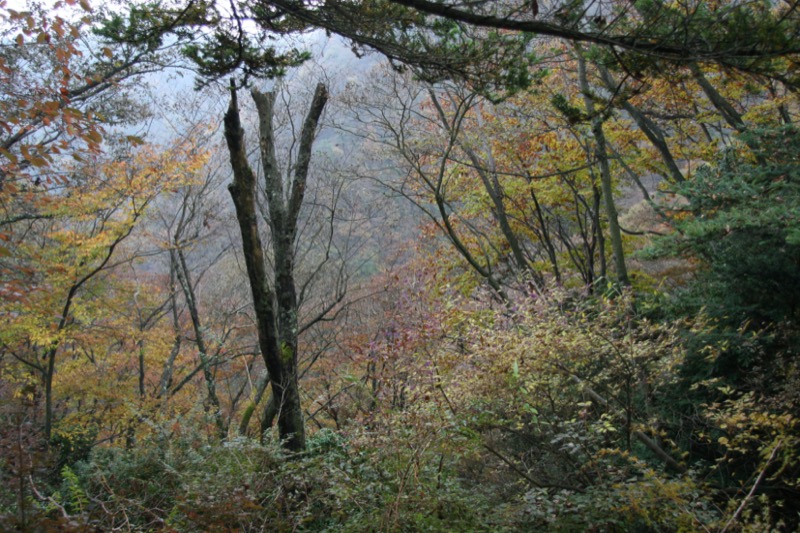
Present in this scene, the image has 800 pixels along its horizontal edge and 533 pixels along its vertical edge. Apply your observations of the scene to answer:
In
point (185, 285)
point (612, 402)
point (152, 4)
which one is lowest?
point (612, 402)

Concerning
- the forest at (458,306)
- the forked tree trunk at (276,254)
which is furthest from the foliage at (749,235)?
the forked tree trunk at (276,254)

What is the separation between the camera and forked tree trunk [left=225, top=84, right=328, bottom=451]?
14.6 feet

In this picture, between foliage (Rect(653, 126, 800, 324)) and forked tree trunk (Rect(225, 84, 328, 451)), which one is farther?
foliage (Rect(653, 126, 800, 324))

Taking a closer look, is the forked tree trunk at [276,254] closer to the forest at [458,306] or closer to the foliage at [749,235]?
the forest at [458,306]

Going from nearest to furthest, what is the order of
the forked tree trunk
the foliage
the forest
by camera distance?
the forest < the forked tree trunk < the foliage

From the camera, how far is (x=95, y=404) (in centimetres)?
1188

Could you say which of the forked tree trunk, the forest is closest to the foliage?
the forest

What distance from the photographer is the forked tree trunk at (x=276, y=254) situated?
14.6ft

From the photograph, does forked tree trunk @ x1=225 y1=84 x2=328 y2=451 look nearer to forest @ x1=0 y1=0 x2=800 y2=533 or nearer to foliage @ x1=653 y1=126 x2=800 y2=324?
forest @ x1=0 y1=0 x2=800 y2=533

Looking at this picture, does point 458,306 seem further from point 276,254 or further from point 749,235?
point 749,235

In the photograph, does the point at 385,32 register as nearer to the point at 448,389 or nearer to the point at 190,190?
the point at 448,389

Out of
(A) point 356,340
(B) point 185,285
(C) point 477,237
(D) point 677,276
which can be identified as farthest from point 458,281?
(B) point 185,285

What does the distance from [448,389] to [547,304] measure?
5.16 feet

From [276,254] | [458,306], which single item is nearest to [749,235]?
[458,306]
